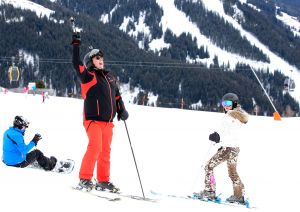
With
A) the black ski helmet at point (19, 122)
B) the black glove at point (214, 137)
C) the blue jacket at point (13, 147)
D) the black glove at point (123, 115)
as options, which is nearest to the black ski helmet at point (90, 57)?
the black glove at point (123, 115)

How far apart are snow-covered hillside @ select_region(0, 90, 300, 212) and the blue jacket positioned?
27.1 inches

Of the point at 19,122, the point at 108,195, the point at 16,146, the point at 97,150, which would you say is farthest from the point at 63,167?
the point at 108,195

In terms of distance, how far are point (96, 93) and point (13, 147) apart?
8.13 ft

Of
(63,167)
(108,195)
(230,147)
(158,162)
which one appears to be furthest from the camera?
(158,162)

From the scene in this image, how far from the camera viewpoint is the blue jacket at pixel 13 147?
322 inches

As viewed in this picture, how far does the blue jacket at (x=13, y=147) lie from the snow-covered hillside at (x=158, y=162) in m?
0.69

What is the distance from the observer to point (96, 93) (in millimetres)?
Result: 6430

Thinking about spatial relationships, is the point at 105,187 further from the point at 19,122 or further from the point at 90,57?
the point at 19,122

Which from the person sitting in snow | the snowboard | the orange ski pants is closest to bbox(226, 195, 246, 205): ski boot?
the orange ski pants

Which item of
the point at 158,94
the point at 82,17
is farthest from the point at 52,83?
→ the point at 82,17

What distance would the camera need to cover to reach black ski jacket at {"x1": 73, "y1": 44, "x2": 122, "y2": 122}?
6375 mm

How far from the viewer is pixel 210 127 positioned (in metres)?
18.1

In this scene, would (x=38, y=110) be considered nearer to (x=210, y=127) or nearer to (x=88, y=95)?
(x=210, y=127)

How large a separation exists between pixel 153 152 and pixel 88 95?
6.45 metres
